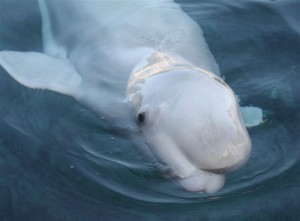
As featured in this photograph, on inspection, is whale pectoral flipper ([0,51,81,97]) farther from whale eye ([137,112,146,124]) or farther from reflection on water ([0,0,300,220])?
whale eye ([137,112,146,124])

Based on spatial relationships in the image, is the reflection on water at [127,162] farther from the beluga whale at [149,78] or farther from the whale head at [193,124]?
the whale head at [193,124]

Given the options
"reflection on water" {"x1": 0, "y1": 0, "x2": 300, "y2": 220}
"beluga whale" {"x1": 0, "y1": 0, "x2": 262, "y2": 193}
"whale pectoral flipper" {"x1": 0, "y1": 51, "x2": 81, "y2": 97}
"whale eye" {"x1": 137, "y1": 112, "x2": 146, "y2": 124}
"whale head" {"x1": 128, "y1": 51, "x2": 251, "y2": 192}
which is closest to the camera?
"whale head" {"x1": 128, "y1": 51, "x2": 251, "y2": 192}

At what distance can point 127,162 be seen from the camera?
A: 5.80m

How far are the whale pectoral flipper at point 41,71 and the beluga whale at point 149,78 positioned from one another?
0.04ft

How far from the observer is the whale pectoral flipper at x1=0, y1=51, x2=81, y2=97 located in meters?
7.10

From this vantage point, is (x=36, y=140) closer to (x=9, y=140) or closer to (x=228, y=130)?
(x=9, y=140)

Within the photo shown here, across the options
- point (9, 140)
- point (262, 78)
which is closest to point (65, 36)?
point (9, 140)

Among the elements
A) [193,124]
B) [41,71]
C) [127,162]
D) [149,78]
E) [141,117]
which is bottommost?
[41,71]

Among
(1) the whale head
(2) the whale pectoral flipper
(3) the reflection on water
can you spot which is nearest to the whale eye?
(1) the whale head

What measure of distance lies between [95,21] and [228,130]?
3710 millimetres

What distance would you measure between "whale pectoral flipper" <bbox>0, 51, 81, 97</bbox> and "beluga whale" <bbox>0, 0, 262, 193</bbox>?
0.01 meters

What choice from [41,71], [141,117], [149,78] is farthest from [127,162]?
[41,71]

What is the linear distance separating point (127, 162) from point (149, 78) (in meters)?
0.92

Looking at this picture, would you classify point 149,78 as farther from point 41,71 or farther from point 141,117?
point 41,71
